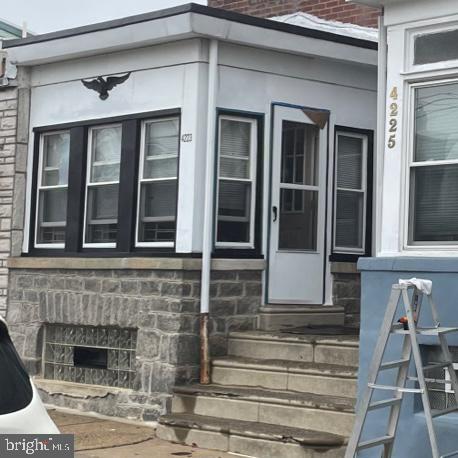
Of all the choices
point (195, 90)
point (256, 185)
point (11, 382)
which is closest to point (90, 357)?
point (256, 185)

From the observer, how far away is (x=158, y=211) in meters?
10.9

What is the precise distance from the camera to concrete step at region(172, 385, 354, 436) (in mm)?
8773

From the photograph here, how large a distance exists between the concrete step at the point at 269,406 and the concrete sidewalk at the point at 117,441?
1.70ft

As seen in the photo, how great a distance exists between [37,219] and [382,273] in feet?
17.4

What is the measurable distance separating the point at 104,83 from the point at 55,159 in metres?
1.27

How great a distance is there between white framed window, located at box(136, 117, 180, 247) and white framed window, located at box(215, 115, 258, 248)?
1.61ft

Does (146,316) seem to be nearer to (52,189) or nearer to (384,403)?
(52,189)

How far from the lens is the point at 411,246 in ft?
27.5

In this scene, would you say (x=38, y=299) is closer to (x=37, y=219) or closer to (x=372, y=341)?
(x=37, y=219)

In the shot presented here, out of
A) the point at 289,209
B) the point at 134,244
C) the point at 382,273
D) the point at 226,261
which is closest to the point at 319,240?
the point at 289,209

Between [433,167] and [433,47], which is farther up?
[433,47]

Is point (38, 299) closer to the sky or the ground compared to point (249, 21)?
closer to the ground

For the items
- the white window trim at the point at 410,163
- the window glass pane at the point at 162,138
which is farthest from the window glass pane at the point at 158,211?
the white window trim at the point at 410,163

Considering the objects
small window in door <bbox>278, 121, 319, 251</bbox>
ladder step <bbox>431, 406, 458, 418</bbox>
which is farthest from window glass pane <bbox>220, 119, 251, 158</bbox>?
ladder step <bbox>431, 406, 458, 418</bbox>
